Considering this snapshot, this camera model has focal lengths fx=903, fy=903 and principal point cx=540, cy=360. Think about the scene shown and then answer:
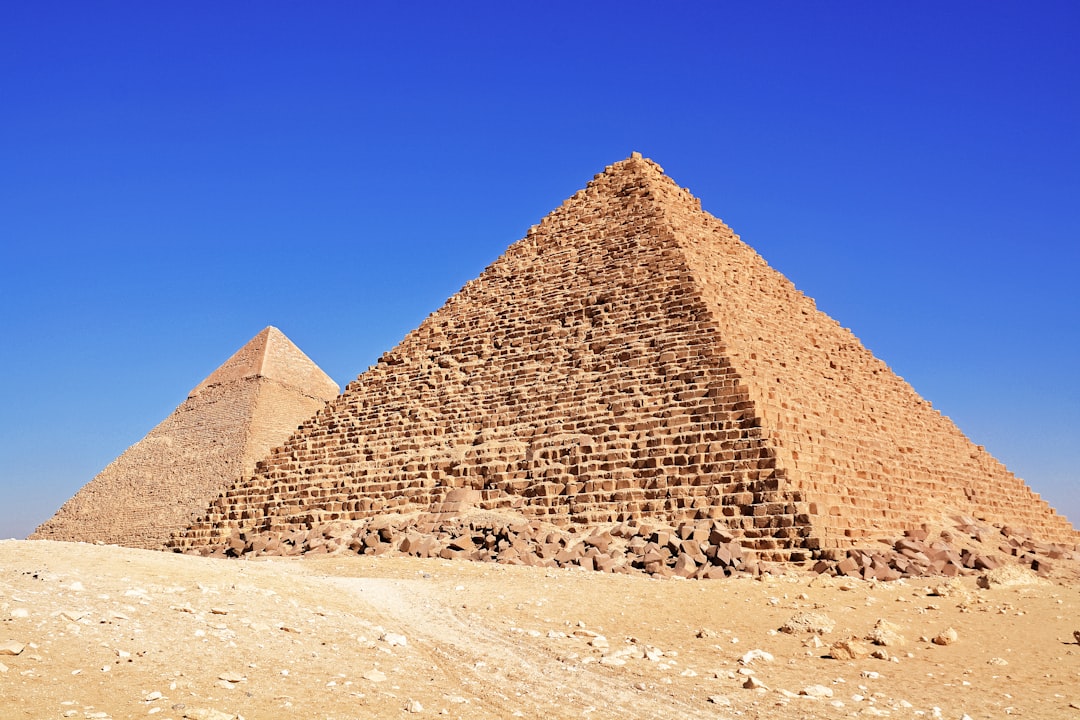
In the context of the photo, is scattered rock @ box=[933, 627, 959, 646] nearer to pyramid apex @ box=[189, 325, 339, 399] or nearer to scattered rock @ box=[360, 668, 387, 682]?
scattered rock @ box=[360, 668, 387, 682]

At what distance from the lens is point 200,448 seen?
36625 mm

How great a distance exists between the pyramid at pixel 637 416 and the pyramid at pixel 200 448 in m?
14.5

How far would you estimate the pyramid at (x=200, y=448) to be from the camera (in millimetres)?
34500

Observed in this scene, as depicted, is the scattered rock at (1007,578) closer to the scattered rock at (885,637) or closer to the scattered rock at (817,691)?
the scattered rock at (885,637)

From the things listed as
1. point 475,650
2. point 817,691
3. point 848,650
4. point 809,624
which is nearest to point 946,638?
point 809,624

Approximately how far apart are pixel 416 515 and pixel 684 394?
5193 mm

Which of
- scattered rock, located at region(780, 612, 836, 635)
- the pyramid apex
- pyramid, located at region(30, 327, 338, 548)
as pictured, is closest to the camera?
scattered rock, located at region(780, 612, 836, 635)

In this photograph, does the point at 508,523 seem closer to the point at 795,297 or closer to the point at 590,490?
the point at 590,490

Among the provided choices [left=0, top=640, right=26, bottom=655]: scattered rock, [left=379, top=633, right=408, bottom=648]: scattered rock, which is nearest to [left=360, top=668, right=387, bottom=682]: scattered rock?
[left=379, top=633, right=408, bottom=648]: scattered rock

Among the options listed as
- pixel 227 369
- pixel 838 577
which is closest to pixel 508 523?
pixel 838 577

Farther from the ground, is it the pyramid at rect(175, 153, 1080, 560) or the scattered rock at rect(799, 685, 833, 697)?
the pyramid at rect(175, 153, 1080, 560)

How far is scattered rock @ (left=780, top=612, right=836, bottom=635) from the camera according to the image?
8055 mm

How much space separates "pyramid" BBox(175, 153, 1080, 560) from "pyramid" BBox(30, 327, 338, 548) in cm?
1445

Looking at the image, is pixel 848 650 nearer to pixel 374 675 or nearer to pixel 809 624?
pixel 809 624
